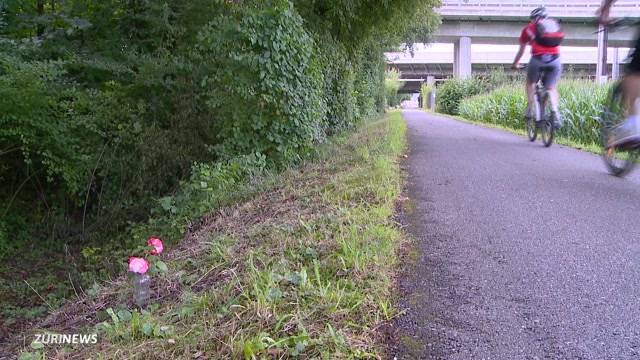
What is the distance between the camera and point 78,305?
338 cm

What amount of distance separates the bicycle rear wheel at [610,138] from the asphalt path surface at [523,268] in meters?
0.16

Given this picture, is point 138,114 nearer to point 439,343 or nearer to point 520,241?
point 520,241

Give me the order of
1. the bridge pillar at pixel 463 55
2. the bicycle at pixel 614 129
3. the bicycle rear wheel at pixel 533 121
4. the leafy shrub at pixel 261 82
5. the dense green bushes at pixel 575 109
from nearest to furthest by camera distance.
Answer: the bicycle at pixel 614 129
the leafy shrub at pixel 261 82
the bicycle rear wheel at pixel 533 121
the dense green bushes at pixel 575 109
the bridge pillar at pixel 463 55

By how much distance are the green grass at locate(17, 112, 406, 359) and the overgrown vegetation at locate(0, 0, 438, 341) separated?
1.75 m

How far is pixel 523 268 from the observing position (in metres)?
2.86

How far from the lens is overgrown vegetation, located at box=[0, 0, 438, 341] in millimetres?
5871

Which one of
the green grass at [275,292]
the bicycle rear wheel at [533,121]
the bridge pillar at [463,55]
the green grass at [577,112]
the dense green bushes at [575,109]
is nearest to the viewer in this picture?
the green grass at [275,292]

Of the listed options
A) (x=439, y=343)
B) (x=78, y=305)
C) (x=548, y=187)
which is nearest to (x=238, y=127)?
(x=78, y=305)

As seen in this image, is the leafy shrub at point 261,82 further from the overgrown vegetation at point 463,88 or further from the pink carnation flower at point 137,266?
the overgrown vegetation at point 463,88

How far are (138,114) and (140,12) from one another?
1779mm

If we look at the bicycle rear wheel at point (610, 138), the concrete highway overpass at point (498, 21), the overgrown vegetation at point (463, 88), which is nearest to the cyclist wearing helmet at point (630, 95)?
the bicycle rear wheel at point (610, 138)

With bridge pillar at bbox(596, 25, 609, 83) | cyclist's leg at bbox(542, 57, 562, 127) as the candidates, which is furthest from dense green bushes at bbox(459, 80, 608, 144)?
cyclist's leg at bbox(542, 57, 562, 127)

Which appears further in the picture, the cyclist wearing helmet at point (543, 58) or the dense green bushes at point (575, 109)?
the dense green bushes at point (575, 109)

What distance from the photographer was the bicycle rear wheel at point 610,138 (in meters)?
4.51
